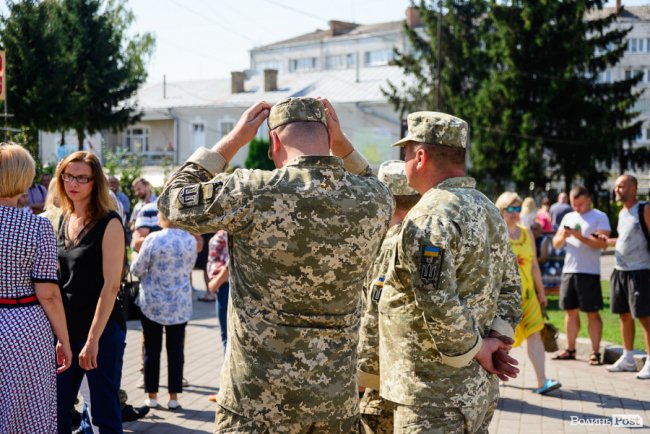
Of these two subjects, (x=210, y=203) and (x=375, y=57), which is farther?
(x=375, y=57)

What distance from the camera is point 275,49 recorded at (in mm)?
82312

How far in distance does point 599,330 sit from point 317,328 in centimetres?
718

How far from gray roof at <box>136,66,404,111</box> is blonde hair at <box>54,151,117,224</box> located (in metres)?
42.9

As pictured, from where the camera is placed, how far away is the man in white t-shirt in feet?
31.1

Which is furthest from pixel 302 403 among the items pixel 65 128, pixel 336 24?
pixel 336 24

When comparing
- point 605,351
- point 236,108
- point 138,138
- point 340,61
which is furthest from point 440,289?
point 340,61

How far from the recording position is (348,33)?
78.7 meters

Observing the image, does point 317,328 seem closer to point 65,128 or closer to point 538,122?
point 65,128

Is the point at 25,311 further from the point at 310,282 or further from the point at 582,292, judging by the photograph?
the point at 582,292

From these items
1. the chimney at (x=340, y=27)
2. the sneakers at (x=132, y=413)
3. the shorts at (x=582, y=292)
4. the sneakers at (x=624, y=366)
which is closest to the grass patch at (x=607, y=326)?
the sneakers at (x=624, y=366)

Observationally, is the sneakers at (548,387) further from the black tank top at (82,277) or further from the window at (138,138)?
the window at (138,138)

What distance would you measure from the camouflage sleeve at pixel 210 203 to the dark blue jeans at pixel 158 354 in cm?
428

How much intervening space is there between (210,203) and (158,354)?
4504 mm

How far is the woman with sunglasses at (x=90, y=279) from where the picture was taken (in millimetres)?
4742
